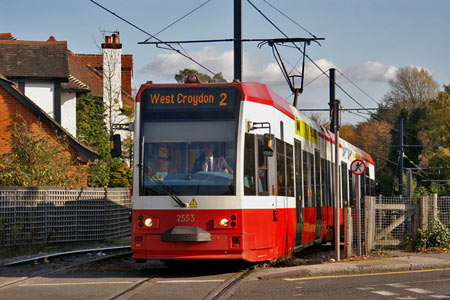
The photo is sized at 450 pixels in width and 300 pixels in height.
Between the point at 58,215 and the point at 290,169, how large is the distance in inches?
338

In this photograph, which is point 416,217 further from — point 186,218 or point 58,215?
point 58,215

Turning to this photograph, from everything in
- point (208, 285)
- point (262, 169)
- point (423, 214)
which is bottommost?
point (208, 285)

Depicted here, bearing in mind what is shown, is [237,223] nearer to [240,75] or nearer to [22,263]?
[22,263]

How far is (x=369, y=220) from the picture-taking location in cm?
1745

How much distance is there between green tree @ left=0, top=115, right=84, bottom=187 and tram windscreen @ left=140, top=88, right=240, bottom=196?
1066 cm

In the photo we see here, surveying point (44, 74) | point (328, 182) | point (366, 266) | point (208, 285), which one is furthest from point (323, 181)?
point (44, 74)

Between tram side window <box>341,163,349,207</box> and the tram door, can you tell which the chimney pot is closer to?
tram side window <box>341,163,349,207</box>

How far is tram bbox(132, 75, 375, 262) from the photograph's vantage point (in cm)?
1322

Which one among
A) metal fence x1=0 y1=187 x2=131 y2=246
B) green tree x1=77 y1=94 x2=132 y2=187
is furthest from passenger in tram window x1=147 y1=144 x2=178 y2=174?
green tree x1=77 y1=94 x2=132 y2=187

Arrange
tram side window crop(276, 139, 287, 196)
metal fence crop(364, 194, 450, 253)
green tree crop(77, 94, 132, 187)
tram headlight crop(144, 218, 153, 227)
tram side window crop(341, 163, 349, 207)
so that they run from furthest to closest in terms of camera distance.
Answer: green tree crop(77, 94, 132, 187) < tram side window crop(341, 163, 349, 207) < metal fence crop(364, 194, 450, 253) < tram side window crop(276, 139, 287, 196) < tram headlight crop(144, 218, 153, 227)

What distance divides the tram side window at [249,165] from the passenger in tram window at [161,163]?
1.20 m

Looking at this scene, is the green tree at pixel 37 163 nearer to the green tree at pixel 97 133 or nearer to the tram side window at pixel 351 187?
the green tree at pixel 97 133

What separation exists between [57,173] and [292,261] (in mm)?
9978

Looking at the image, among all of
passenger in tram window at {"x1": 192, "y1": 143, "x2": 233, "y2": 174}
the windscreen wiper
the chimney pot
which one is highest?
the chimney pot
